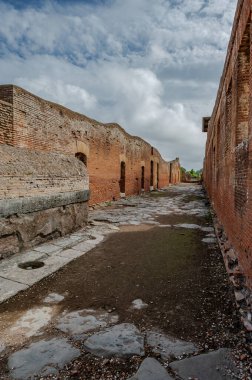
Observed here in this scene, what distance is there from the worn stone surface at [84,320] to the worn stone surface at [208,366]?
910 mm

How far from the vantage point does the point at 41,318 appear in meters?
2.90

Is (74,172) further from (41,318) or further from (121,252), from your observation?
(41,318)

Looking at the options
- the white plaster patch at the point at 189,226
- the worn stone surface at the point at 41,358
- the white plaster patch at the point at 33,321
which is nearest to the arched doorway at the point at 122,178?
the white plaster patch at the point at 189,226

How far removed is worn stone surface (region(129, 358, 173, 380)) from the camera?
2008mm

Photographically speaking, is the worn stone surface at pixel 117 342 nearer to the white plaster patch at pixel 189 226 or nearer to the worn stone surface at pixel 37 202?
the worn stone surface at pixel 37 202

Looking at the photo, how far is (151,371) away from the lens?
208 centimetres

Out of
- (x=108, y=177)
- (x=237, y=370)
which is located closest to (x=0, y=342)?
(x=237, y=370)

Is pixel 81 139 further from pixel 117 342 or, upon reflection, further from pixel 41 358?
pixel 41 358

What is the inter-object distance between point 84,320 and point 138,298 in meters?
0.80

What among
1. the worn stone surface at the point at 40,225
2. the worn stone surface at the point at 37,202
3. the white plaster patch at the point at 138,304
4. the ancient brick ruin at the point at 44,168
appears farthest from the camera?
the ancient brick ruin at the point at 44,168

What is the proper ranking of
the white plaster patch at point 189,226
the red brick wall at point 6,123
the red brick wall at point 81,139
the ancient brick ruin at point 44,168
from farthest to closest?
the white plaster patch at point 189,226, the red brick wall at point 81,139, the red brick wall at point 6,123, the ancient brick ruin at point 44,168

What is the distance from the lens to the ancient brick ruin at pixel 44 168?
16.0ft

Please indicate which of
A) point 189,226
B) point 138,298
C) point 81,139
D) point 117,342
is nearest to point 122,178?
point 81,139

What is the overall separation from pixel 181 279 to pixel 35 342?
87.9 inches
